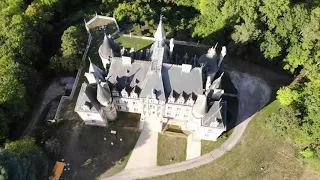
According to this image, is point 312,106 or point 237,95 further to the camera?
point 237,95

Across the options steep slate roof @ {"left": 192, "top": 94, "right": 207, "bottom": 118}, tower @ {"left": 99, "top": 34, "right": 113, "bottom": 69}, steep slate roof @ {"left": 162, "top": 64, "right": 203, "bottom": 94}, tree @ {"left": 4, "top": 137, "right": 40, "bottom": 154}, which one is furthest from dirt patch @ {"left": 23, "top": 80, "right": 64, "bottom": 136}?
steep slate roof @ {"left": 192, "top": 94, "right": 207, "bottom": 118}

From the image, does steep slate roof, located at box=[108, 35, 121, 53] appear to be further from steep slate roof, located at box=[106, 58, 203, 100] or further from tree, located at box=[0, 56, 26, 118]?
tree, located at box=[0, 56, 26, 118]

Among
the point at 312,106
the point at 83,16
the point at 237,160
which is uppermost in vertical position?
the point at 83,16

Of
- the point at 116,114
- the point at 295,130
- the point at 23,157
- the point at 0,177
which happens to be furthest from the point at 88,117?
the point at 295,130

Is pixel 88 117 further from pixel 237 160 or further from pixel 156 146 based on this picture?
pixel 237 160

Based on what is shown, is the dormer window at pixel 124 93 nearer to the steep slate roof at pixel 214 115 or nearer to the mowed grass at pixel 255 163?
the steep slate roof at pixel 214 115

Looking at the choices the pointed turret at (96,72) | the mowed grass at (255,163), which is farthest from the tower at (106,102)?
the mowed grass at (255,163)

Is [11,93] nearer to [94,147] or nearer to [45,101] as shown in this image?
[45,101]
